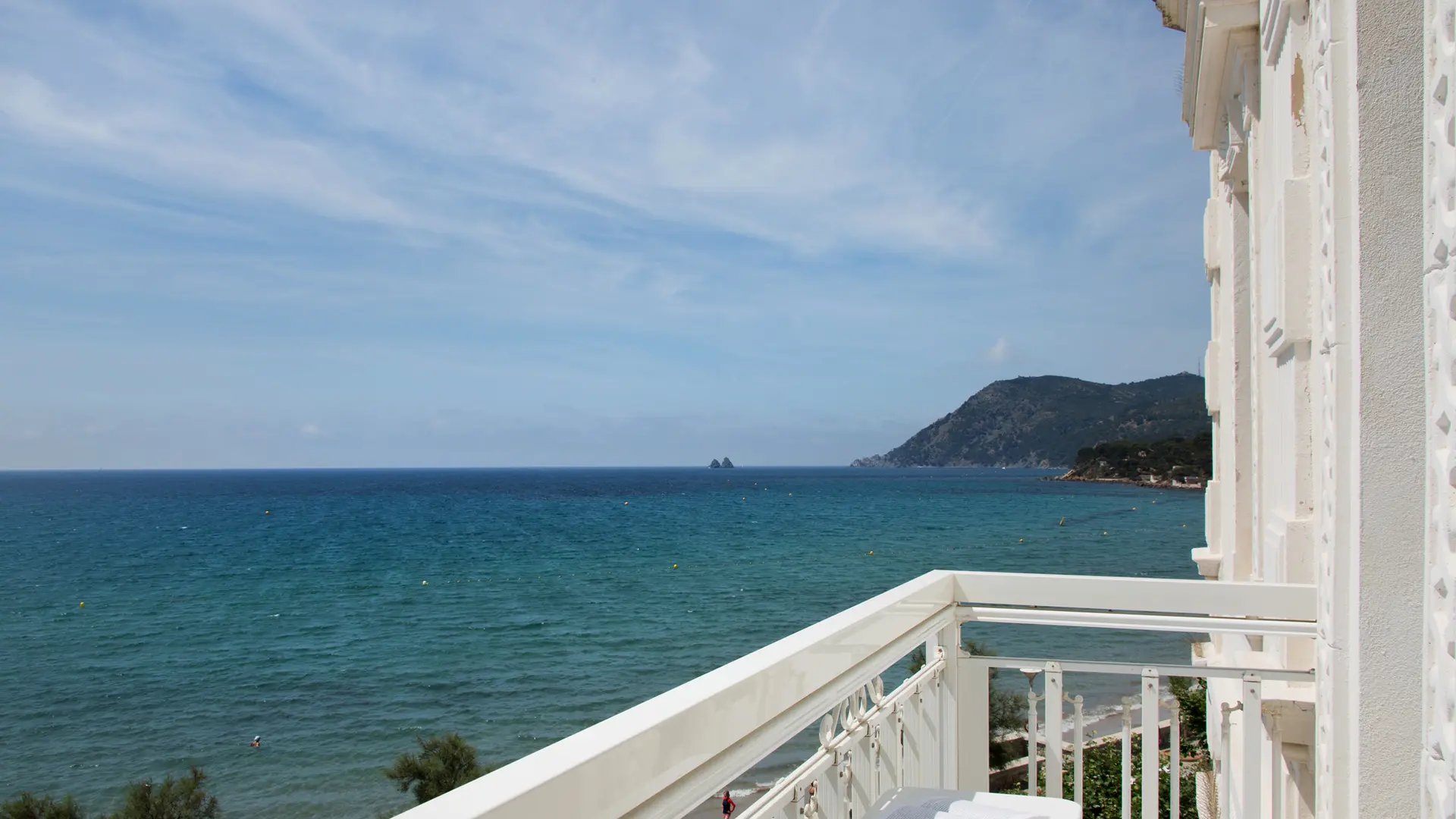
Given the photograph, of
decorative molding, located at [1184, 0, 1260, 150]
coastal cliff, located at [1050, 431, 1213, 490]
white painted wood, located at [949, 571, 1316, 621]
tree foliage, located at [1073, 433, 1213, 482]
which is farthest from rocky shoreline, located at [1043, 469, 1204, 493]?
white painted wood, located at [949, 571, 1316, 621]

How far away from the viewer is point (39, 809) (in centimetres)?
1856

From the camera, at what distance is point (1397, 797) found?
5.90ft

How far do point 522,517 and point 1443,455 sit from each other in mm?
81760

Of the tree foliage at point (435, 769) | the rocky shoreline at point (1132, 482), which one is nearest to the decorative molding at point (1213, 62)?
the tree foliage at point (435, 769)

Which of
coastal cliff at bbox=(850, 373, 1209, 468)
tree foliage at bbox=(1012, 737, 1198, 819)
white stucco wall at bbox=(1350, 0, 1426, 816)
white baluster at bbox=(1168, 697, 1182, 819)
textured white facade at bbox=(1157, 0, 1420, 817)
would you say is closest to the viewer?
textured white facade at bbox=(1157, 0, 1420, 817)

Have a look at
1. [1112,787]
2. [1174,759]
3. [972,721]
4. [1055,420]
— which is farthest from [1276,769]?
[1055,420]

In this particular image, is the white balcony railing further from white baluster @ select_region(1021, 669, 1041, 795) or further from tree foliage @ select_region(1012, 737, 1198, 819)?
tree foliage @ select_region(1012, 737, 1198, 819)

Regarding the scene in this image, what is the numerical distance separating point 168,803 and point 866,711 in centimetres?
2206

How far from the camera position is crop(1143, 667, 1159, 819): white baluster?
259 cm

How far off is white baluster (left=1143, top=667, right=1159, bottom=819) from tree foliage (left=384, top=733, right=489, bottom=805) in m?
18.6

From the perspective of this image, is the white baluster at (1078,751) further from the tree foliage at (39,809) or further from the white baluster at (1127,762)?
the tree foliage at (39,809)

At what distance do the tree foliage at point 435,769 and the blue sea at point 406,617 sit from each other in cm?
51

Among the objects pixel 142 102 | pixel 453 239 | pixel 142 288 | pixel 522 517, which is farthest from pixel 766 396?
pixel 142 102

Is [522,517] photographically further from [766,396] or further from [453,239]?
[766,396]
